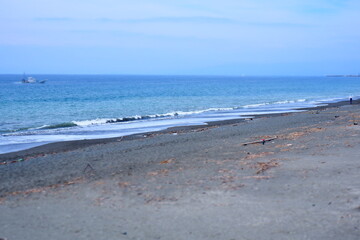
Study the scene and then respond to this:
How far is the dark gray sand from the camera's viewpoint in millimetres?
6488

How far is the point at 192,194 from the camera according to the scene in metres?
8.38

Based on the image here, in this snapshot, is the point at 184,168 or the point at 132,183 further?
the point at 184,168

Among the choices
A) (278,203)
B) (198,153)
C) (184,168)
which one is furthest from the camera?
(198,153)

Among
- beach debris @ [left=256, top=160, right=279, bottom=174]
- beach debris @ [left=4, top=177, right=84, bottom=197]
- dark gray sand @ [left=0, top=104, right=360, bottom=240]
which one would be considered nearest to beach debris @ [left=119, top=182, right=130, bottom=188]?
dark gray sand @ [left=0, top=104, right=360, bottom=240]

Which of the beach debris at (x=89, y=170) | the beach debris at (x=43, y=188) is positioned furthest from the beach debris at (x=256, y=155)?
the beach debris at (x=43, y=188)

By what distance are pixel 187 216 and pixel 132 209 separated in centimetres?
111

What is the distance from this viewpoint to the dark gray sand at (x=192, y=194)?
6.49 m

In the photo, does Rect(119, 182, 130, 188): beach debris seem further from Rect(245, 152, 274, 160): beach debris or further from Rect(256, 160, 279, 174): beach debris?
Rect(245, 152, 274, 160): beach debris

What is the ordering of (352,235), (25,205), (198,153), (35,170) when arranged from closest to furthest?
(352,235) → (25,205) → (35,170) → (198,153)

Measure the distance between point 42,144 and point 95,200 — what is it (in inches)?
479

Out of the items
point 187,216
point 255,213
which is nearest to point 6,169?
point 187,216

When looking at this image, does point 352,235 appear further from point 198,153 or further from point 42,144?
point 42,144

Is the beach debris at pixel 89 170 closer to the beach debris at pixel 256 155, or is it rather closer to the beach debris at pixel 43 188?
the beach debris at pixel 43 188

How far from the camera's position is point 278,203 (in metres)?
7.54
